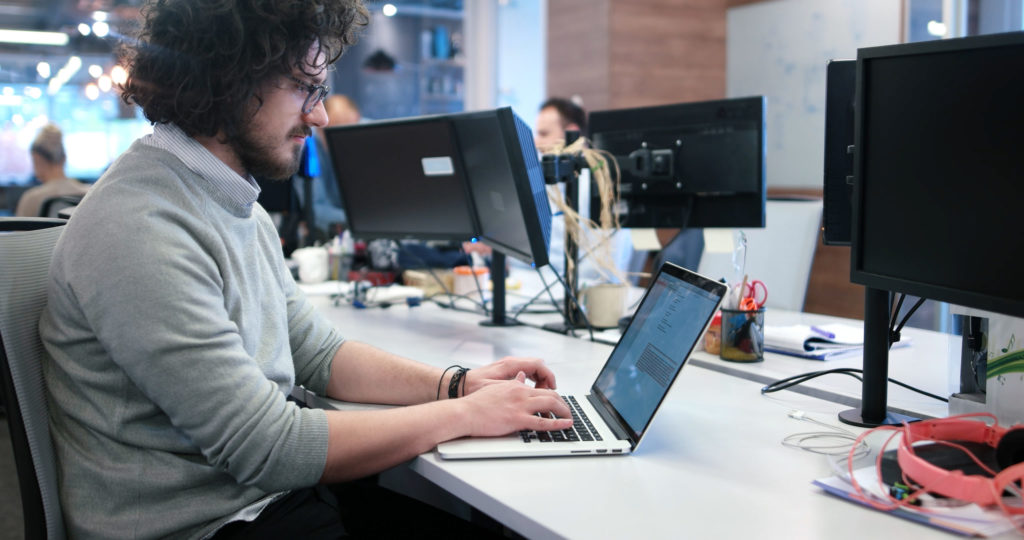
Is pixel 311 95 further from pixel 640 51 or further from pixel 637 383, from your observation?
pixel 640 51

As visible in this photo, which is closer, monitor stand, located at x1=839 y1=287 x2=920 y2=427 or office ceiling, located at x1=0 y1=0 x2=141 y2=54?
monitor stand, located at x1=839 y1=287 x2=920 y2=427

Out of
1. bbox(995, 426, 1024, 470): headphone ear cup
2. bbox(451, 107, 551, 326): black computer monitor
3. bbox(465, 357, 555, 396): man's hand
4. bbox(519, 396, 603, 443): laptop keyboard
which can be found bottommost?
bbox(519, 396, 603, 443): laptop keyboard

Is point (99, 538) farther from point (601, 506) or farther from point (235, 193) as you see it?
point (601, 506)

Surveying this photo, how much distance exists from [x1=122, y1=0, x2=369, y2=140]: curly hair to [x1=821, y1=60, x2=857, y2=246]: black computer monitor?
2.77 feet

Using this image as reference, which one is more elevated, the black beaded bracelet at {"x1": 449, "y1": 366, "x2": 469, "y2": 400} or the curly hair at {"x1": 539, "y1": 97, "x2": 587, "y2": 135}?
the curly hair at {"x1": 539, "y1": 97, "x2": 587, "y2": 135}

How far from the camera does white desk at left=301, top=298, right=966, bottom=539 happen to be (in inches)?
35.0

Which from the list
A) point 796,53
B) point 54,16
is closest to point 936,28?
point 796,53

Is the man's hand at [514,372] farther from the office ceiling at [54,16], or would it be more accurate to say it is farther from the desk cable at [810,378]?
the office ceiling at [54,16]

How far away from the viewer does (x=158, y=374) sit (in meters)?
1.01

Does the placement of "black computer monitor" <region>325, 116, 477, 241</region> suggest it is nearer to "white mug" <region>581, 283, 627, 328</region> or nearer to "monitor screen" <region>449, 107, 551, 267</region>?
"monitor screen" <region>449, 107, 551, 267</region>

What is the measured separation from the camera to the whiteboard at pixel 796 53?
12.5 ft

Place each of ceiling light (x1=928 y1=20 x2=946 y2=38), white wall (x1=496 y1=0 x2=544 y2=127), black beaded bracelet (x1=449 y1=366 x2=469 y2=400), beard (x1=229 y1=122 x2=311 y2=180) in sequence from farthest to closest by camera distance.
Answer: white wall (x1=496 y1=0 x2=544 y2=127) < ceiling light (x1=928 y1=20 x2=946 y2=38) < black beaded bracelet (x1=449 y1=366 x2=469 y2=400) < beard (x1=229 y1=122 x2=311 y2=180)

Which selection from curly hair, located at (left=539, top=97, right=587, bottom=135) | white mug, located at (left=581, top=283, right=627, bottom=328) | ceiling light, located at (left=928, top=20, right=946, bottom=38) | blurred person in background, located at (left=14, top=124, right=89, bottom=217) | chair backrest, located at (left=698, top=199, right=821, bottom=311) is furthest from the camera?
blurred person in background, located at (left=14, top=124, right=89, bottom=217)

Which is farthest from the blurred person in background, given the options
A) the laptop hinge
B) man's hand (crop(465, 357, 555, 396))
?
the laptop hinge
